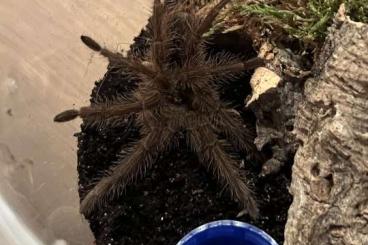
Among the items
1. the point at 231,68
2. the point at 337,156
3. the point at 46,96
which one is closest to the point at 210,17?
the point at 231,68

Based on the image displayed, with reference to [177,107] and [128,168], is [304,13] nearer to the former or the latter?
[177,107]

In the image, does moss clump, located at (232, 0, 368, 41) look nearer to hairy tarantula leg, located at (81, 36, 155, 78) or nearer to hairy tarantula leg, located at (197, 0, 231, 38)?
hairy tarantula leg, located at (197, 0, 231, 38)

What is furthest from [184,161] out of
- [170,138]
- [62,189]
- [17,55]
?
[17,55]

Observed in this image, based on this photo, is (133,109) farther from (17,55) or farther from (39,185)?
(17,55)

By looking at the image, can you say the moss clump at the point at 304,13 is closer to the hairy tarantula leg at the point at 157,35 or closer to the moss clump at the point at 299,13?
the moss clump at the point at 299,13

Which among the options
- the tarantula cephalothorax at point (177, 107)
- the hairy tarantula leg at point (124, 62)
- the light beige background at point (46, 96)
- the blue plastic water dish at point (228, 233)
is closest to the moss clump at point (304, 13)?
the tarantula cephalothorax at point (177, 107)

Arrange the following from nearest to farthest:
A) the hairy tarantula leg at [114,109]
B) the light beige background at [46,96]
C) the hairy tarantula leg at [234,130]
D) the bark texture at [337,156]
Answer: the bark texture at [337,156], the hairy tarantula leg at [114,109], the hairy tarantula leg at [234,130], the light beige background at [46,96]

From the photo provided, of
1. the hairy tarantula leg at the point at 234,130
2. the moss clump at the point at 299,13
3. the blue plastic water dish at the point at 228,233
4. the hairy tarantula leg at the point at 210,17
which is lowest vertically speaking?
the blue plastic water dish at the point at 228,233
